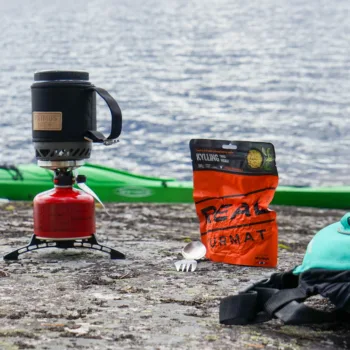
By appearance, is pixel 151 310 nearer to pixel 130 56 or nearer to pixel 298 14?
pixel 130 56

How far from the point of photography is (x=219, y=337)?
2256 millimetres

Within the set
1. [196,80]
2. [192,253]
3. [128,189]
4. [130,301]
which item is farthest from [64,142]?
[196,80]

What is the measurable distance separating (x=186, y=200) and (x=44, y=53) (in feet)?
56.8

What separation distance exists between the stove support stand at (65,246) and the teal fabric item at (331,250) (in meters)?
1.04

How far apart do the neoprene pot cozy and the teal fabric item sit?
99 centimetres

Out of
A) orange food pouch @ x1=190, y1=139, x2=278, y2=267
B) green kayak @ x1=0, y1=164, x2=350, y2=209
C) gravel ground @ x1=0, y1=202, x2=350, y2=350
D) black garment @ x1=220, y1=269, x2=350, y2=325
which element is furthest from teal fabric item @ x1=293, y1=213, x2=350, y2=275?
green kayak @ x1=0, y1=164, x2=350, y2=209

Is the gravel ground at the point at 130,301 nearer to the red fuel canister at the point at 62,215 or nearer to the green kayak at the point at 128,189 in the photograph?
the red fuel canister at the point at 62,215

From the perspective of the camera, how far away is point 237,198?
3168 mm

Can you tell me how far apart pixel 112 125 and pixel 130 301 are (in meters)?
0.71

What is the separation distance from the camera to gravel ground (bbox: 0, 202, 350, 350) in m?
2.23

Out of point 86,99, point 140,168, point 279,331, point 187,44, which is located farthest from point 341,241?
point 187,44

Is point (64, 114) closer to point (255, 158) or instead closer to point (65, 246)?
point (65, 246)

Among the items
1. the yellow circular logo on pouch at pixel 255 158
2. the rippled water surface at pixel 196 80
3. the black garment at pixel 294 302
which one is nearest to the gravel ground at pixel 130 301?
the black garment at pixel 294 302

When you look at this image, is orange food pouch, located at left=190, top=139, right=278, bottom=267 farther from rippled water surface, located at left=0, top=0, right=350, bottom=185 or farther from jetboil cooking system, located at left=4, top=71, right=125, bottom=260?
rippled water surface, located at left=0, top=0, right=350, bottom=185
